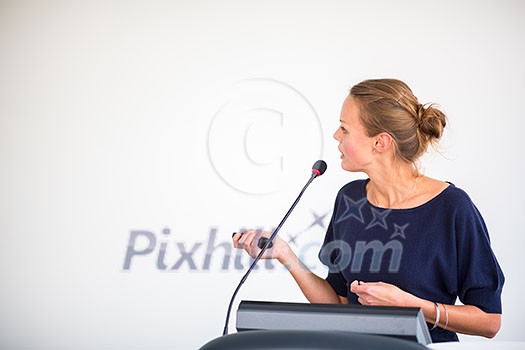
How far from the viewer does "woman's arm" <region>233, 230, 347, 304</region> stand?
2.10 m

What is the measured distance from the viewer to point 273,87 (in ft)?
14.6

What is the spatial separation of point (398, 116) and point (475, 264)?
1.72ft

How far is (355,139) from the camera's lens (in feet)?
8.08

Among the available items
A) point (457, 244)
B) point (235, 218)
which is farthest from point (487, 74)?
point (457, 244)

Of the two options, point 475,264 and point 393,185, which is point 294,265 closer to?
point 393,185

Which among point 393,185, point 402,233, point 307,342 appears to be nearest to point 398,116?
point 393,185

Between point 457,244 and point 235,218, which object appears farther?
point 235,218

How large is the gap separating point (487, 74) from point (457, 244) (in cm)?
242

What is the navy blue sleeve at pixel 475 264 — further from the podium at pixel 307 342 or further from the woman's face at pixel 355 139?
the podium at pixel 307 342

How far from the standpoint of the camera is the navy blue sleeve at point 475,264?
216 cm

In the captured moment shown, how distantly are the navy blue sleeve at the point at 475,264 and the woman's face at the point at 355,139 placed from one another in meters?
0.36

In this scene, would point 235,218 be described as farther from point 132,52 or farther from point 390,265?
point 390,265

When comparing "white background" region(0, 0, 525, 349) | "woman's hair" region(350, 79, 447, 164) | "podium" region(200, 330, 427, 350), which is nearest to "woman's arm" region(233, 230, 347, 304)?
"woman's hair" region(350, 79, 447, 164)

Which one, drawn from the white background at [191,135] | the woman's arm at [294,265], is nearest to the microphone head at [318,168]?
the woman's arm at [294,265]
